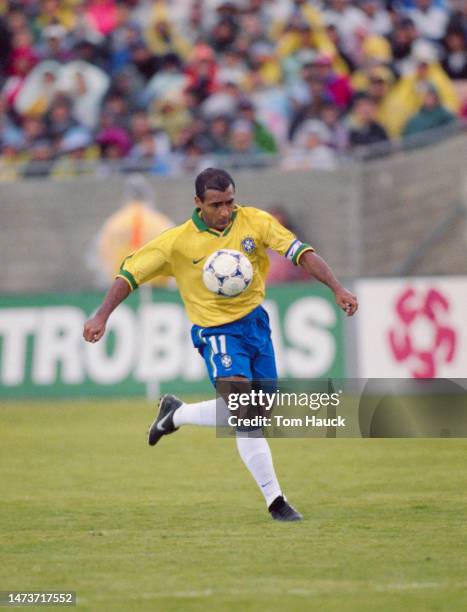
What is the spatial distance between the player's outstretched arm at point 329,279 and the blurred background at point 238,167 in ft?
24.4

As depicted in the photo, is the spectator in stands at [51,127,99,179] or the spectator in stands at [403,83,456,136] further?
the spectator in stands at [51,127,99,179]

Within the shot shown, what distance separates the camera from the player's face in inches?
341

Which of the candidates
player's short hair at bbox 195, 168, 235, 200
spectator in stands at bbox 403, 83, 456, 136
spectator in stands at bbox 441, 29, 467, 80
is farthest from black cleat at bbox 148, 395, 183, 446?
spectator in stands at bbox 441, 29, 467, 80

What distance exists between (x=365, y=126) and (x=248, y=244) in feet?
32.4

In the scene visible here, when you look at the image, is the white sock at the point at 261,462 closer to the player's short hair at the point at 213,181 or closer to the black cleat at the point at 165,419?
the black cleat at the point at 165,419

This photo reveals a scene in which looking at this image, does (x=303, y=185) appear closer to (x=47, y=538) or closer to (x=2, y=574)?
(x=47, y=538)

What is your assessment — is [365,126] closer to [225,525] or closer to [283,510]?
[283,510]

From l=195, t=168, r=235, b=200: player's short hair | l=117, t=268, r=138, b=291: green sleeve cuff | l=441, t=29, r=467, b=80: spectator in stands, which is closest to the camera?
l=195, t=168, r=235, b=200: player's short hair

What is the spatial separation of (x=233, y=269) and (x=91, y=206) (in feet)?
35.0

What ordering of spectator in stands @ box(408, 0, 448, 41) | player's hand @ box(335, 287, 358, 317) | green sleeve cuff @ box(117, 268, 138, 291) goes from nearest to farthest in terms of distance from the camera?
player's hand @ box(335, 287, 358, 317) < green sleeve cuff @ box(117, 268, 138, 291) < spectator in stands @ box(408, 0, 448, 41)

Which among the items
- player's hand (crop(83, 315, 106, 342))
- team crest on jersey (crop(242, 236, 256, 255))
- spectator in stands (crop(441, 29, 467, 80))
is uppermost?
spectator in stands (crop(441, 29, 467, 80))

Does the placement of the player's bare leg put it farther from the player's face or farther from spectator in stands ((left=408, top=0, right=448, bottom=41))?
spectator in stands ((left=408, top=0, right=448, bottom=41))

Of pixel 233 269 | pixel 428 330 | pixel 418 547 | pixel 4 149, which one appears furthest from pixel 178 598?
pixel 4 149

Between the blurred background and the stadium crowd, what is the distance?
3cm
